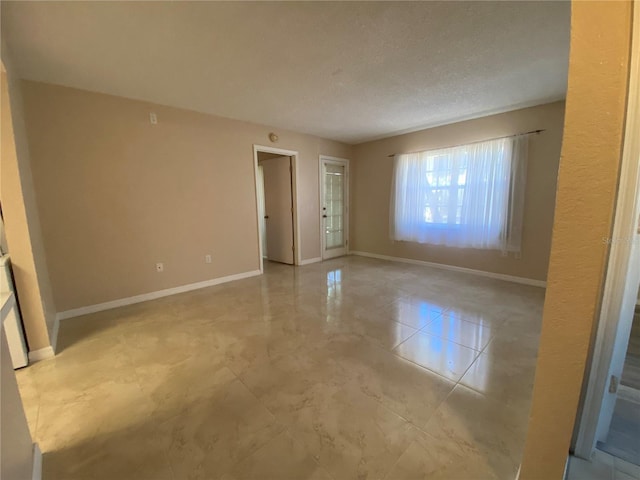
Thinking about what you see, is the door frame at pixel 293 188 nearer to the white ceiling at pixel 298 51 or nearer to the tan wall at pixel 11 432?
the white ceiling at pixel 298 51

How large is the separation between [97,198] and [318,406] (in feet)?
10.4

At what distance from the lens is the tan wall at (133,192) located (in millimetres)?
2604

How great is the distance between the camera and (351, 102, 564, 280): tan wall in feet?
10.9

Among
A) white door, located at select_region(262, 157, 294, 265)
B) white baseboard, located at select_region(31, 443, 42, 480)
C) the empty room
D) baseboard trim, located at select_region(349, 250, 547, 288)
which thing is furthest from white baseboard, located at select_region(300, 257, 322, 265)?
white baseboard, located at select_region(31, 443, 42, 480)

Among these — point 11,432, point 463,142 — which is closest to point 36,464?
point 11,432

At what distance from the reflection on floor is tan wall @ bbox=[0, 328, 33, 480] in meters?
2.03

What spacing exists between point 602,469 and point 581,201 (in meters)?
1.17

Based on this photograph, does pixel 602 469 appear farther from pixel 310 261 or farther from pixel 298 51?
pixel 310 261

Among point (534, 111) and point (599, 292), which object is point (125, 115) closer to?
point (599, 292)

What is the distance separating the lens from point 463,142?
396 cm

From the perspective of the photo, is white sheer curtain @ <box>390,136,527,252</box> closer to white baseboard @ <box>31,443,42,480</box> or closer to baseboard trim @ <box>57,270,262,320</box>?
baseboard trim @ <box>57,270,262,320</box>

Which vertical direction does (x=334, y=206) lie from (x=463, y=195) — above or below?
below

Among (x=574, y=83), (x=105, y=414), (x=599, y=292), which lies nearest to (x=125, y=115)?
(x=105, y=414)

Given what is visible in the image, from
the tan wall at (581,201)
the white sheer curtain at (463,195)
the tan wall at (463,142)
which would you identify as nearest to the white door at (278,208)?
the tan wall at (463,142)
